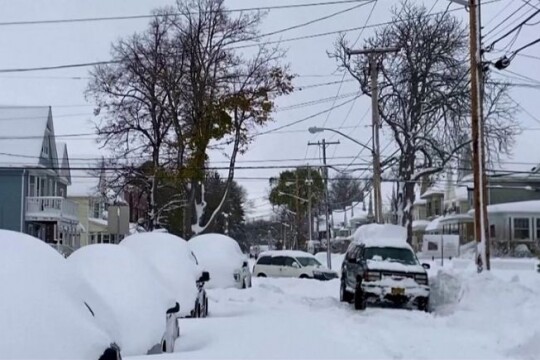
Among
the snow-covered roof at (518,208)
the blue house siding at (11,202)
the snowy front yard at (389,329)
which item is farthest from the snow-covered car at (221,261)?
the snow-covered roof at (518,208)

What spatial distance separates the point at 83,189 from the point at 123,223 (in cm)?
4391

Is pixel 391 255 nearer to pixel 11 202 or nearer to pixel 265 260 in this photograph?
pixel 265 260

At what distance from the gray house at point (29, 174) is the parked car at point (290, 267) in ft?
51.3

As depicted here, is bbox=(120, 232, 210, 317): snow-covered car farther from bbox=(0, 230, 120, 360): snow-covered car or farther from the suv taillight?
bbox=(0, 230, 120, 360): snow-covered car

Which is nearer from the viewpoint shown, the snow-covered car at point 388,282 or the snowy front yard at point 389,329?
the snowy front yard at point 389,329

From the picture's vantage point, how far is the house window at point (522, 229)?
2096 inches

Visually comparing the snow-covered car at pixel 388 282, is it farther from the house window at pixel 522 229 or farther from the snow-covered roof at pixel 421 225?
the snow-covered roof at pixel 421 225

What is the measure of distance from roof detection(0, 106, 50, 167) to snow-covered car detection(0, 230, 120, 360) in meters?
42.9

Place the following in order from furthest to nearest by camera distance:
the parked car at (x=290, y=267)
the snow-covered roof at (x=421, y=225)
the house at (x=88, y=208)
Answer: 1. the snow-covered roof at (x=421, y=225)
2. the house at (x=88, y=208)
3. the parked car at (x=290, y=267)

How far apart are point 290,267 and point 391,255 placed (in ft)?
55.5

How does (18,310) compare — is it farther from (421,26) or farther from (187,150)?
(421,26)

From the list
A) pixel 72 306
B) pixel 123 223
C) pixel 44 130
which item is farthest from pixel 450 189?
pixel 72 306

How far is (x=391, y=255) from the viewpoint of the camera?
19.9m

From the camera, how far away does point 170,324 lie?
9.73m
